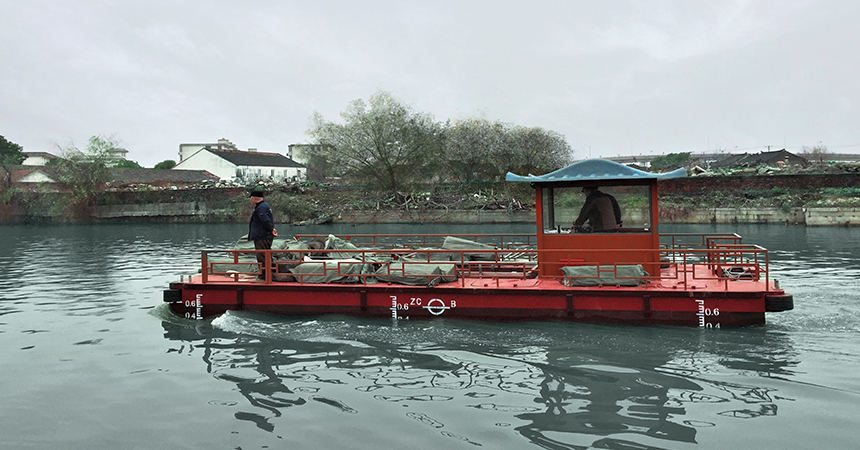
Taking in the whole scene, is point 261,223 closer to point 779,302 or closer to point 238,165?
point 779,302

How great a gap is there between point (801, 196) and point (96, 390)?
1809 inches

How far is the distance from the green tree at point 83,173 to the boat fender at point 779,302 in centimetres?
5897

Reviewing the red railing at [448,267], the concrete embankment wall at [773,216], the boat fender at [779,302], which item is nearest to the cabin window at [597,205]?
the red railing at [448,267]

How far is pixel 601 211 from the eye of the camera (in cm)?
1049

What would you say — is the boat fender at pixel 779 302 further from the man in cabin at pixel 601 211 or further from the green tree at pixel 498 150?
the green tree at pixel 498 150

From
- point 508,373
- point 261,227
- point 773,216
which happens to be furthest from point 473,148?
point 508,373

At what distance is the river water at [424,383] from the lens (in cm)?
607

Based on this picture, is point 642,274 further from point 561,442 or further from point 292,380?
point 292,380

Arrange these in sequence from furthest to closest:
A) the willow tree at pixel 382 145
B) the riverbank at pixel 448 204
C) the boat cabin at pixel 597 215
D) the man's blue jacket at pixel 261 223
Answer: the willow tree at pixel 382 145
the riverbank at pixel 448 204
the man's blue jacket at pixel 261 223
the boat cabin at pixel 597 215

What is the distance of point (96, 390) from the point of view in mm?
7664

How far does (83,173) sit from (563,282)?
186 feet

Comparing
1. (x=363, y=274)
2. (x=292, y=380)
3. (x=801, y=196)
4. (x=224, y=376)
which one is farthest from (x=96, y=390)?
(x=801, y=196)

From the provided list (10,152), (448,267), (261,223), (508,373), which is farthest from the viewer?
(10,152)

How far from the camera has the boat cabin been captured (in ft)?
33.9
